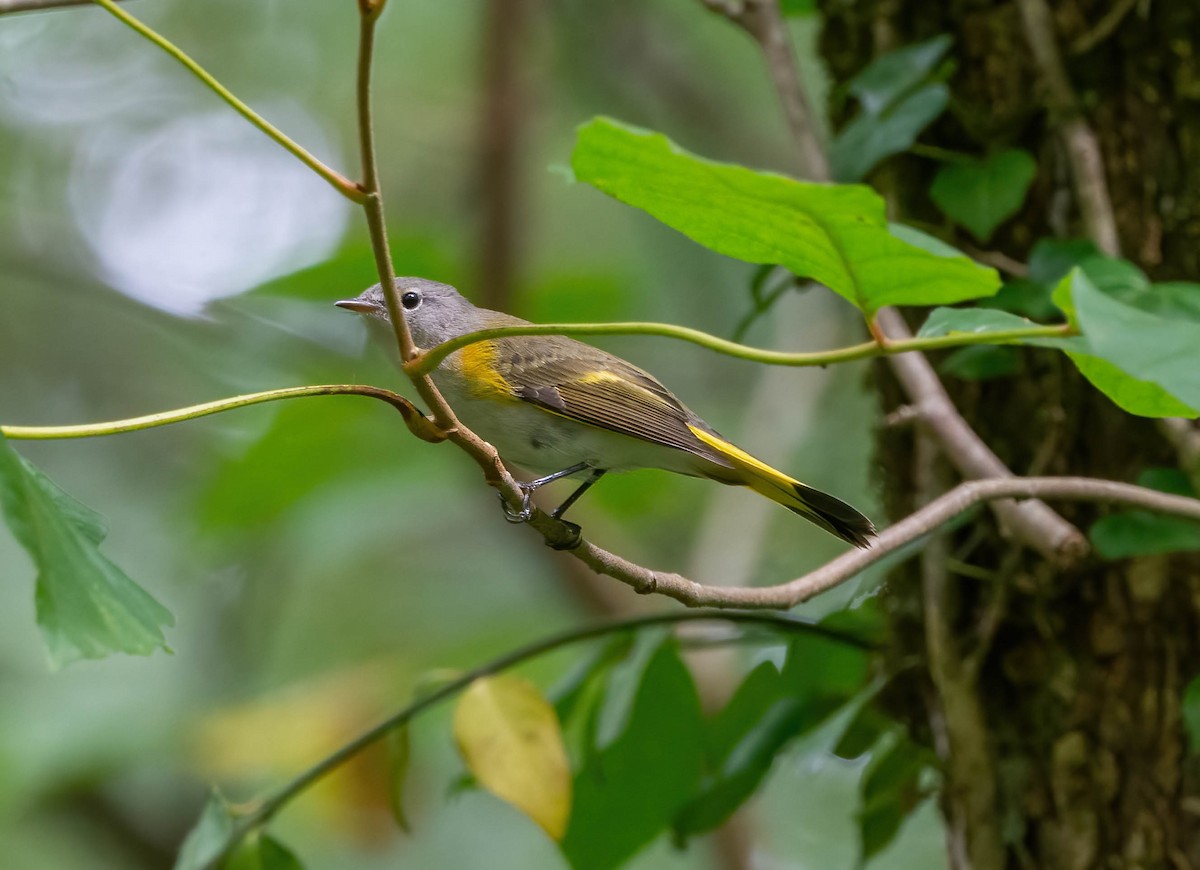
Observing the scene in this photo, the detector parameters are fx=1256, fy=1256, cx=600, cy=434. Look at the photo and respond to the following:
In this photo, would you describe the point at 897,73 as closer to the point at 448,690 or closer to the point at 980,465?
the point at 980,465

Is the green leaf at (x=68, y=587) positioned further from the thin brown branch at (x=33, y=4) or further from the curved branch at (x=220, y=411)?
the thin brown branch at (x=33, y=4)

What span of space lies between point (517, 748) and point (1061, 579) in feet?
3.19

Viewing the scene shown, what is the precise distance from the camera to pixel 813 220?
48.8 inches

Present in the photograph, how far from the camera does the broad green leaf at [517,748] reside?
6.30 ft

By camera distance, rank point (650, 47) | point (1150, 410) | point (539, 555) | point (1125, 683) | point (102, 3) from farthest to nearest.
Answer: point (650, 47) → point (539, 555) → point (1125, 683) → point (1150, 410) → point (102, 3)

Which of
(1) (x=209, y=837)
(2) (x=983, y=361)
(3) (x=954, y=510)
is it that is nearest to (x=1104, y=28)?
(2) (x=983, y=361)

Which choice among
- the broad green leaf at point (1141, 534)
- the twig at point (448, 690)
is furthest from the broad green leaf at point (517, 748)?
the broad green leaf at point (1141, 534)

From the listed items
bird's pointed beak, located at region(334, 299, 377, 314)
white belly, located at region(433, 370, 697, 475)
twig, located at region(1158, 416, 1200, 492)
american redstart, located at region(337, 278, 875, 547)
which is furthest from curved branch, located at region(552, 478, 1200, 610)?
bird's pointed beak, located at region(334, 299, 377, 314)

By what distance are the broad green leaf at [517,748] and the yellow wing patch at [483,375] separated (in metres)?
0.64

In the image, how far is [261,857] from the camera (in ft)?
6.85

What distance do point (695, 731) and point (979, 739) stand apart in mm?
486

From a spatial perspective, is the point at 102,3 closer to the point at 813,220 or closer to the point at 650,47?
the point at 813,220

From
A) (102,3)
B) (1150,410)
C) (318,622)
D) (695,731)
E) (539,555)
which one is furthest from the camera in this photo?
(318,622)

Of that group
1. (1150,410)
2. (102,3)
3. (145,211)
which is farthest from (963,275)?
(145,211)
